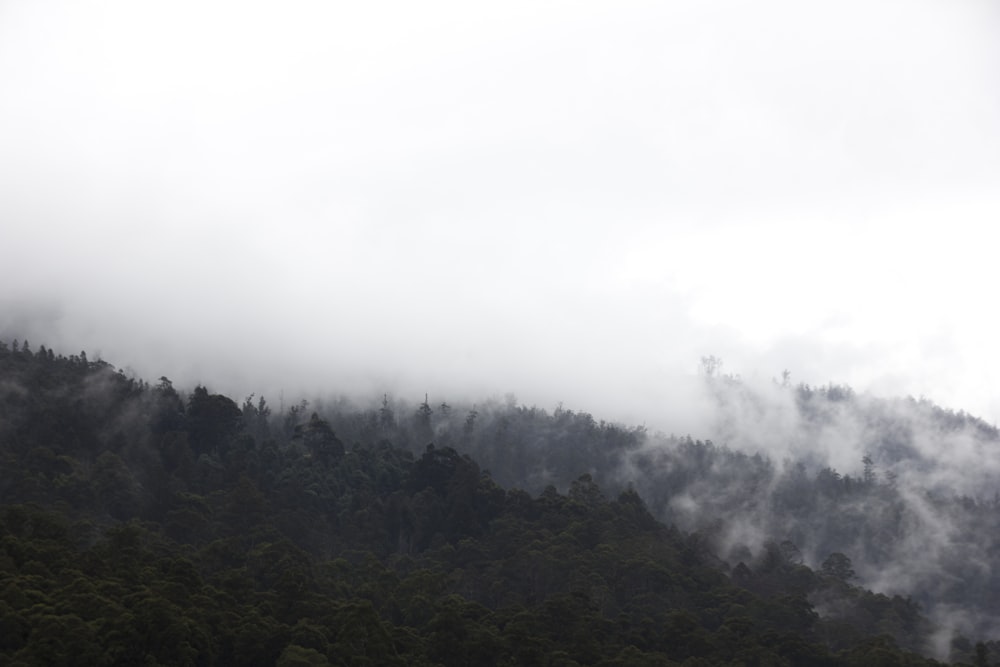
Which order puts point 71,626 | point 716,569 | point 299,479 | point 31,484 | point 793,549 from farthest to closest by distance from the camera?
point 793,549
point 299,479
point 716,569
point 31,484
point 71,626

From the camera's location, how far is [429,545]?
406ft

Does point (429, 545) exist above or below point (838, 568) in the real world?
below

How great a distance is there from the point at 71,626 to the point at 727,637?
167 ft

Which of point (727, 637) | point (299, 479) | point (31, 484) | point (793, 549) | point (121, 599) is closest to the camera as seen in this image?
point (121, 599)

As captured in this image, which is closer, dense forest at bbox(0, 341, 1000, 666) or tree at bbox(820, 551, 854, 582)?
dense forest at bbox(0, 341, 1000, 666)

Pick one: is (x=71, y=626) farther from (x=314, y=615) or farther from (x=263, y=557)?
(x=263, y=557)

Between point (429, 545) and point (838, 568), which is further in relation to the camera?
point (838, 568)

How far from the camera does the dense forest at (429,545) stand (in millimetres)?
77188

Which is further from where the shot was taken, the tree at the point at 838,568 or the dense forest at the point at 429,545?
the tree at the point at 838,568

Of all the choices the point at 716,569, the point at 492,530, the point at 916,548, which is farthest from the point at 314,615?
the point at 916,548

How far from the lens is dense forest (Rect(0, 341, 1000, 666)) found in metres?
77.2

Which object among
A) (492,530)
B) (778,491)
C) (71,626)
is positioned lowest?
(71,626)

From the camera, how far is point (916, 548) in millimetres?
156375

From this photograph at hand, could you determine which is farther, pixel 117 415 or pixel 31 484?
pixel 117 415
